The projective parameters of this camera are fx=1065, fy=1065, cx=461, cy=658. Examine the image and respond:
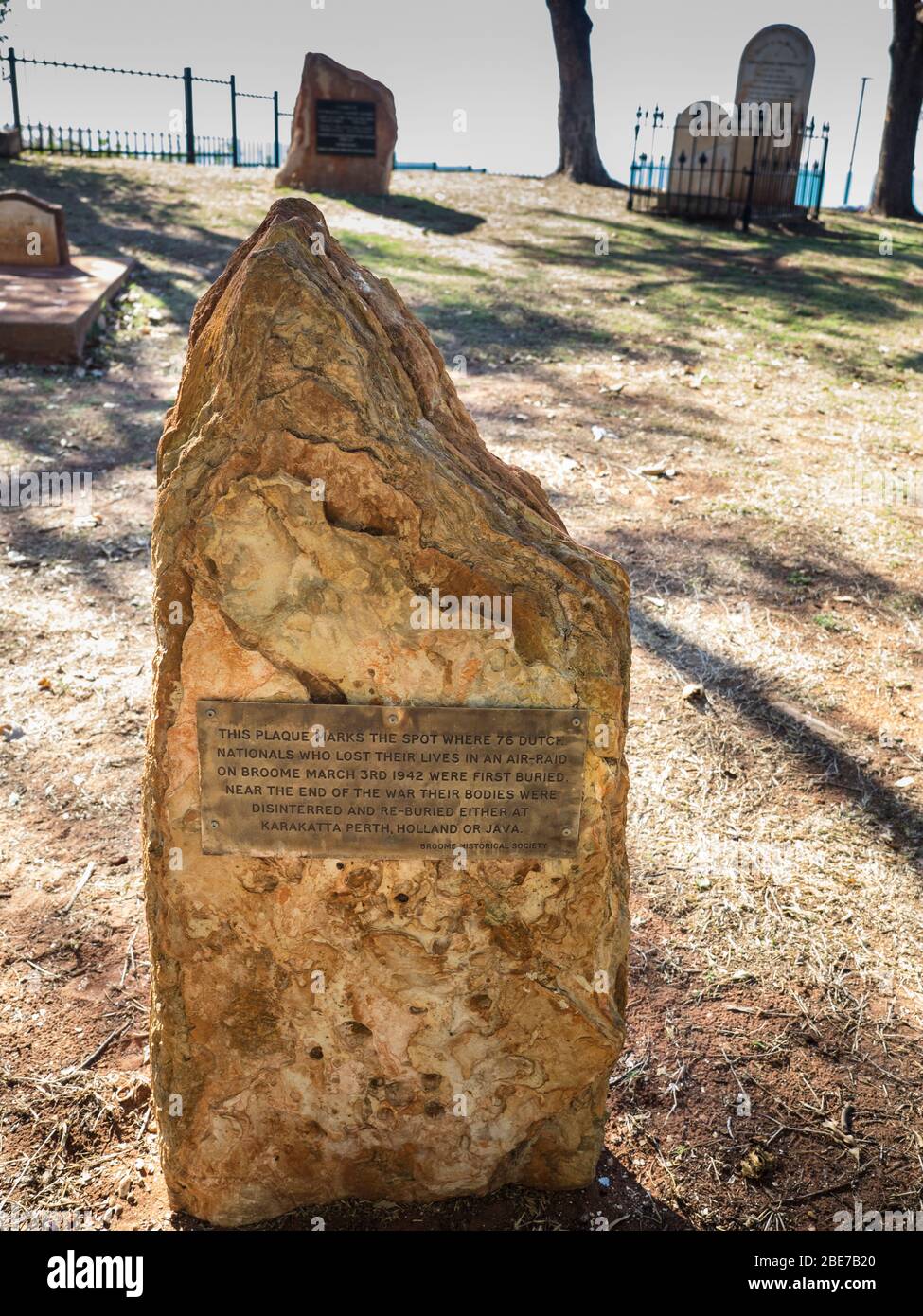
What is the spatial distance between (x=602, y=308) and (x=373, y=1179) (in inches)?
381

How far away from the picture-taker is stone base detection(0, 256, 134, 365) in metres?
8.56

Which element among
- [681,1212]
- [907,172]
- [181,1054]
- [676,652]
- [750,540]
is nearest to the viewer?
[181,1054]

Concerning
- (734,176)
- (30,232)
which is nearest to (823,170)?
(734,176)

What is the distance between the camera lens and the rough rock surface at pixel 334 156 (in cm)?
1354

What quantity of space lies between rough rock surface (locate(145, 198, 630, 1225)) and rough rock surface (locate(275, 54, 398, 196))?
41.7 ft

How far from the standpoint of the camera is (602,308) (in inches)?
429

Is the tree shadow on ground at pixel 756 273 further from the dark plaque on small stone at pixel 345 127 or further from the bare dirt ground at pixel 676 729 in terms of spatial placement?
the dark plaque on small stone at pixel 345 127

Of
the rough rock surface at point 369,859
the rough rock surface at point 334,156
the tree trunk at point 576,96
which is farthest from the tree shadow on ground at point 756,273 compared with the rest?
the rough rock surface at point 369,859

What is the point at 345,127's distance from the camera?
13812mm

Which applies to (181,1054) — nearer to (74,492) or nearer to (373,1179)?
(373,1179)

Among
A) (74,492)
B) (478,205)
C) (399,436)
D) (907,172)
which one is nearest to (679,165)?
(478,205)

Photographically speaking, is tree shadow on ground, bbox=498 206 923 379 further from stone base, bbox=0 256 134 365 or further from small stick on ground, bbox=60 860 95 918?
small stick on ground, bbox=60 860 95 918

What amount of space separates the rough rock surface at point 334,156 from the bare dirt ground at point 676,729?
3.62 metres

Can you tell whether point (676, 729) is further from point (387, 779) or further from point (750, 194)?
point (750, 194)
